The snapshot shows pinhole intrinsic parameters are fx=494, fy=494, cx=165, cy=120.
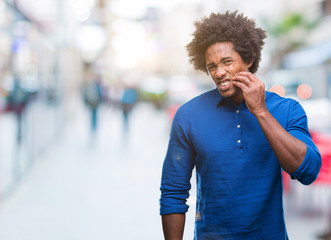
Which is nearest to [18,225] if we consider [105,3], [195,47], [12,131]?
[12,131]

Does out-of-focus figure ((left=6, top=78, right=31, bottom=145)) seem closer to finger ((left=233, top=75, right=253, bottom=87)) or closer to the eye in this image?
the eye

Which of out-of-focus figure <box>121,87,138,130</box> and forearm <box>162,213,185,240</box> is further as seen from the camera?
out-of-focus figure <box>121,87,138,130</box>

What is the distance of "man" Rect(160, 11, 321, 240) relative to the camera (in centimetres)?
184

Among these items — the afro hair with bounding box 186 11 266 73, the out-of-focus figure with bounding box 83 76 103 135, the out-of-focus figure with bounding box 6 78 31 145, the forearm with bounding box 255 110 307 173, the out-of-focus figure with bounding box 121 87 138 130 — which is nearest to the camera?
the forearm with bounding box 255 110 307 173

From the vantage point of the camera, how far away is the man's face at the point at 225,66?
76.5 inches

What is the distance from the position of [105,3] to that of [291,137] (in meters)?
70.2

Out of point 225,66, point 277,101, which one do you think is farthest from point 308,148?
point 225,66

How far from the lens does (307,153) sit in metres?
1.79

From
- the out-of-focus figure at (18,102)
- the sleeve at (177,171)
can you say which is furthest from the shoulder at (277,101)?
the out-of-focus figure at (18,102)

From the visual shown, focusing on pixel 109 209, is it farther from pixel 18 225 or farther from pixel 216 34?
pixel 216 34

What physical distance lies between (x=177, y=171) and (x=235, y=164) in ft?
0.86

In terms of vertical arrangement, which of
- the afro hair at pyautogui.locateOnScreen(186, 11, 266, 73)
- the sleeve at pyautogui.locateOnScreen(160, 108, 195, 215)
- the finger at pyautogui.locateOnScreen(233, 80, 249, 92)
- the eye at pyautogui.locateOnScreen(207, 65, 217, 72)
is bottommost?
the sleeve at pyautogui.locateOnScreen(160, 108, 195, 215)

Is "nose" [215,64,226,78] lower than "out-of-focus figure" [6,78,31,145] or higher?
lower

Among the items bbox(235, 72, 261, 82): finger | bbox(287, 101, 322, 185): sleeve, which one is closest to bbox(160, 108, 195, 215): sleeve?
bbox(235, 72, 261, 82): finger
